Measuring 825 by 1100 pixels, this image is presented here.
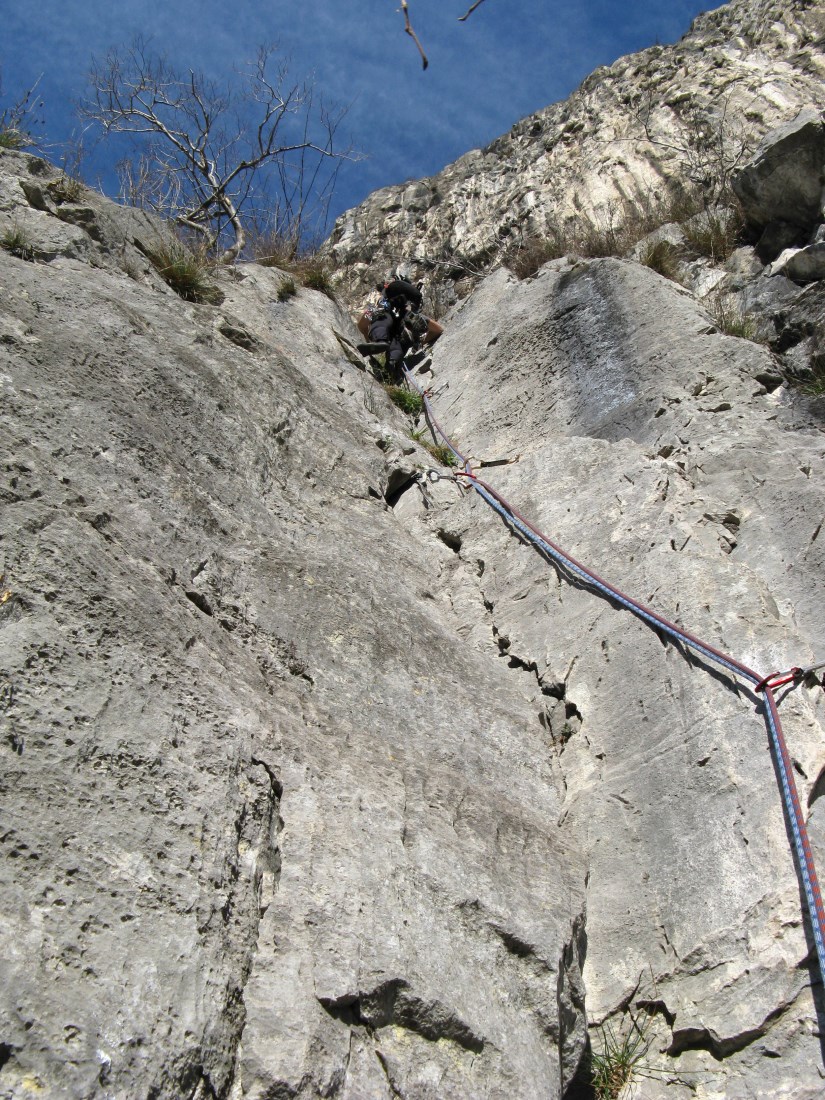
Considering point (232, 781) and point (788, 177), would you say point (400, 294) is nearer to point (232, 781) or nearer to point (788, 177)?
point (788, 177)

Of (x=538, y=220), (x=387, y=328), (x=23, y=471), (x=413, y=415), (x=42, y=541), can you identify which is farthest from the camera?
(x=538, y=220)

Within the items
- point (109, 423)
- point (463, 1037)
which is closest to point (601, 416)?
point (109, 423)

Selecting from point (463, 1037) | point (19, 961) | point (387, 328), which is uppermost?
point (387, 328)

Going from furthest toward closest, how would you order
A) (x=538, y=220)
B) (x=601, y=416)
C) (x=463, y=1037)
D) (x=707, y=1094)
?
1. (x=538, y=220)
2. (x=601, y=416)
3. (x=707, y=1094)
4. (x=463, y=1037)

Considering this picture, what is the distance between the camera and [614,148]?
1078cm

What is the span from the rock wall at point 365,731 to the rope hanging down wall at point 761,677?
0.08 m

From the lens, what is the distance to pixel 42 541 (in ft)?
10.6

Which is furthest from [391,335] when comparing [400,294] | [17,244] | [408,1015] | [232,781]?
[408,1015]

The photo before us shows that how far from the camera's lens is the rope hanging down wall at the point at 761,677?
2.92m

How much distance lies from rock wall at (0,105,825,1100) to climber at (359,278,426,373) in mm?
2717

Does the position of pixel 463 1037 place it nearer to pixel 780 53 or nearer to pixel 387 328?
pixel 387 328

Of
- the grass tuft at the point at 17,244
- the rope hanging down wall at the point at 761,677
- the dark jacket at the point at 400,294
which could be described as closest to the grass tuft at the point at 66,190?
the grass tuft at the point at 17,244

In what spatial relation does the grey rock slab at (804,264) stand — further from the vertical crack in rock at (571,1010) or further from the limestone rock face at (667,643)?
the vertical crack in rock at (571,1010)

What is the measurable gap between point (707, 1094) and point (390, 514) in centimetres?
340
